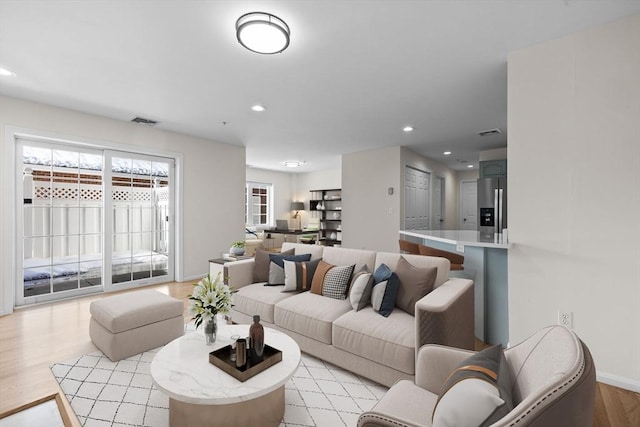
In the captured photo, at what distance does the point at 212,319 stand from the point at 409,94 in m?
3.14

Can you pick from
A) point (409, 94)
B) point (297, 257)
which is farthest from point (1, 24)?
point (409, 94)

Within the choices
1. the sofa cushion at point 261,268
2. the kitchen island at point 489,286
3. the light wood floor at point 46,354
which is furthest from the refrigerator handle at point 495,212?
the sofa cushion at point 261,268

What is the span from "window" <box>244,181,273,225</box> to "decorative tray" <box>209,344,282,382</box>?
7.63m

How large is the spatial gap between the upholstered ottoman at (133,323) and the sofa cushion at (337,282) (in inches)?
54.3

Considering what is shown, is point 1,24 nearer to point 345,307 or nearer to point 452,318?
point 345,307

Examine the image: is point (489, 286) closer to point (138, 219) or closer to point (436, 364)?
point (436, 364)

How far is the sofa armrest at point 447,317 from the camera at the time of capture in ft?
5.98

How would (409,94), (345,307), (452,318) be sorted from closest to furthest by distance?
(452,318) → (345,307) → (409,94)

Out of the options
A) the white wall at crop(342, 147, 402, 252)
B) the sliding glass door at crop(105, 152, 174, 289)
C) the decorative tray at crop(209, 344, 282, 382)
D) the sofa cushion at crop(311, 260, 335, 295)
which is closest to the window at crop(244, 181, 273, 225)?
the white wall at crop(342, 147, 402, 252)

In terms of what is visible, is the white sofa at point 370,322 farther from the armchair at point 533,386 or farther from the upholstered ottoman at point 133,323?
the upholstered ottoman at point 133,323

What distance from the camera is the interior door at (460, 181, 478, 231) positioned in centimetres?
941

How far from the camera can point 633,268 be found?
6.89 feet

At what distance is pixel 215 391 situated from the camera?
4.89ft

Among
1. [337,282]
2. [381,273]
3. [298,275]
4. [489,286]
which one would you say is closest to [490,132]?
[489,286]
